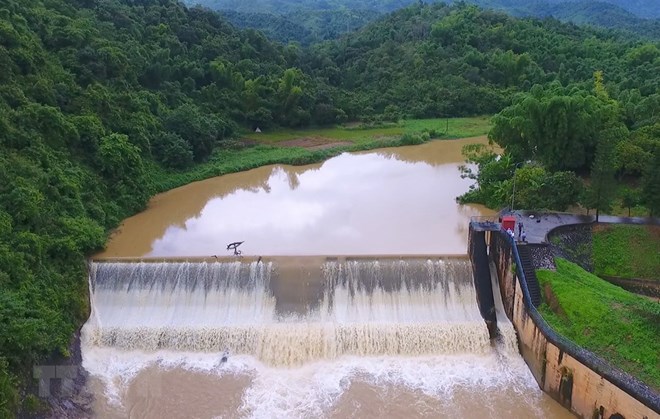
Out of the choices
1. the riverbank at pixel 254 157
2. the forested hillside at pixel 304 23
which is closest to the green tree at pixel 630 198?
the riverbank at pixel 254 157

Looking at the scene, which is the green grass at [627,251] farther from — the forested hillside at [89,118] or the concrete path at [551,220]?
the forested hillside at [89,118]

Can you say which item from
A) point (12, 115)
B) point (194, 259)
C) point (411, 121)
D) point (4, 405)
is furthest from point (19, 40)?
point (411, 121)

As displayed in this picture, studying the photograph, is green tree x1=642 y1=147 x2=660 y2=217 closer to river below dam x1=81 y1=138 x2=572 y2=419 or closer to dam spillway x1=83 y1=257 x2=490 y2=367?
river below dam x1=81 y1=138 x2=572 y2=419

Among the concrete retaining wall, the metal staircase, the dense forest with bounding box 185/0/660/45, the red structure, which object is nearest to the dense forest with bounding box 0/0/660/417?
the red structure

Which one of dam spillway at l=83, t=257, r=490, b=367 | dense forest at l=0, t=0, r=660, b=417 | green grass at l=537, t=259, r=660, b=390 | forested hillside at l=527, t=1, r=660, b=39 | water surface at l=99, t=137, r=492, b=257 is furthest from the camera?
forested hillside at l=527, t=1, r=660, b=39

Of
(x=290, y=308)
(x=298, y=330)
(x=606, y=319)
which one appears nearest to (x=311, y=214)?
(x=290, y=308)
